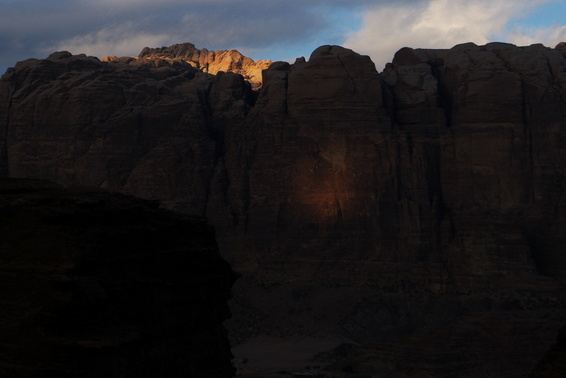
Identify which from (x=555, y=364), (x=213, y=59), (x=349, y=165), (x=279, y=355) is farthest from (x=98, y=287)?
(x=213, y=59)

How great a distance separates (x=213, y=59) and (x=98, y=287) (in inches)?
3055

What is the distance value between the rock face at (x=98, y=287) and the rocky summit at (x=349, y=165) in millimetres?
28516

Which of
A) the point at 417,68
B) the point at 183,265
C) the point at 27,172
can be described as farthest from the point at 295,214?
the point at 183,265

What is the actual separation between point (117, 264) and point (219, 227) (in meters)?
39.8

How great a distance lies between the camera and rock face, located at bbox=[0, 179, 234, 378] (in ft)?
59.7

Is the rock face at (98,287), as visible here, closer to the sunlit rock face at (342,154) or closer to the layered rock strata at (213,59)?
the sunlit rock face at (342,154)

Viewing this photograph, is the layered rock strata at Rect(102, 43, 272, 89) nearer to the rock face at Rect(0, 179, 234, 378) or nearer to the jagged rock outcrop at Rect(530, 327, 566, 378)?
the rock face at Rect(0, 179, 234, 378)

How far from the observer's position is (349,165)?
57.4 m

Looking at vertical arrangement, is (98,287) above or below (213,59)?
below

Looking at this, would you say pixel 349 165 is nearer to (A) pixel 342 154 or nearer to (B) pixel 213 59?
(A) pixel 342 154

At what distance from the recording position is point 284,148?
193 feet

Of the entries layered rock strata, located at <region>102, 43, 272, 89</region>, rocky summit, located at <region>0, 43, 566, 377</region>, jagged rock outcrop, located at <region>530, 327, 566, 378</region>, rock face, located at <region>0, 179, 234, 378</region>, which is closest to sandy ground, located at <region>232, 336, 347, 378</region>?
rocky summit, located at <region>0, 43, 566, 377</region>

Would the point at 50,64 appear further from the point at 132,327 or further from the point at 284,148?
the point at 132,327

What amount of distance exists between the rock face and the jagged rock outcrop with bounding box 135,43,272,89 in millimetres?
70214
